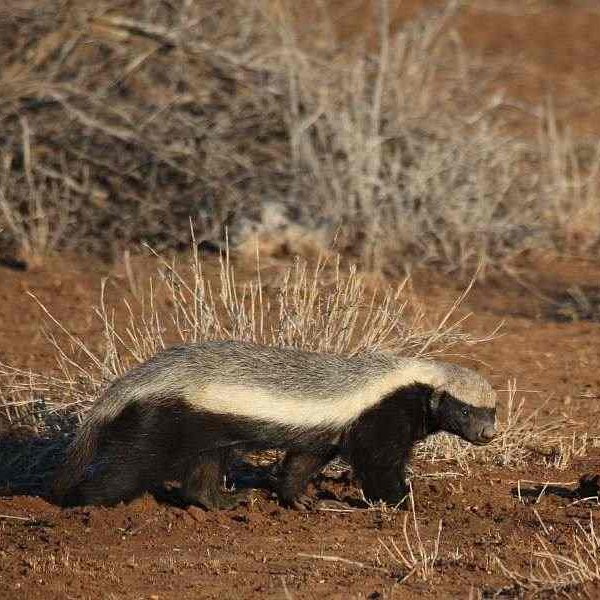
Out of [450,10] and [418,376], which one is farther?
[450,10]

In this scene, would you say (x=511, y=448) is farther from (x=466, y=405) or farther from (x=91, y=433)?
(x=91, y=433)

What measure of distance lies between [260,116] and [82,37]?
4.66 feet

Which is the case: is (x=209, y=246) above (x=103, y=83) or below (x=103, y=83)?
below

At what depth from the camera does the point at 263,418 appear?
5.29m

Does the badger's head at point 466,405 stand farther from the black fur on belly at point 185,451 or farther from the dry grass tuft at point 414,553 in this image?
the black fur on belly at point 185,451

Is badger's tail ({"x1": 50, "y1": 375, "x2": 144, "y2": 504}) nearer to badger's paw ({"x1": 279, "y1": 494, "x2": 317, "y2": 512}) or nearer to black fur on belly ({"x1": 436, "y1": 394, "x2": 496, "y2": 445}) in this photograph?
badger's paw ({"x1": 279, "y1": 494, "x2": 317, "y2": 512})

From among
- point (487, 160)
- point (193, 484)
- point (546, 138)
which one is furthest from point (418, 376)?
point (546, 138)

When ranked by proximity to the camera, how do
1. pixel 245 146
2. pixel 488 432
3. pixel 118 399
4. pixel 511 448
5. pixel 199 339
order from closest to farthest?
pixel 118 399 → pixel 488 432 → pixel 511 448 → pixel 199 339 → pixel 245 146

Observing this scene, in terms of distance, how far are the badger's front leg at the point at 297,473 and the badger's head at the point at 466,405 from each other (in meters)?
0.48

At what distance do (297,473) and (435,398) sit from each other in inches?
25.1

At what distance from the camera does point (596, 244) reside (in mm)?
10266

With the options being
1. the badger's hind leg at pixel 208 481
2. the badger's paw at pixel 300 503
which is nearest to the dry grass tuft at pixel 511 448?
the badger's paw at pixel 300 503

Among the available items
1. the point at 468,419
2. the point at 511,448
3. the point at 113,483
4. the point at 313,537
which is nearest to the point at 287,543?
the point at 313,537

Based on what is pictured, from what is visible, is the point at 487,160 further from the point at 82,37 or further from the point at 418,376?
the point at 418,376
